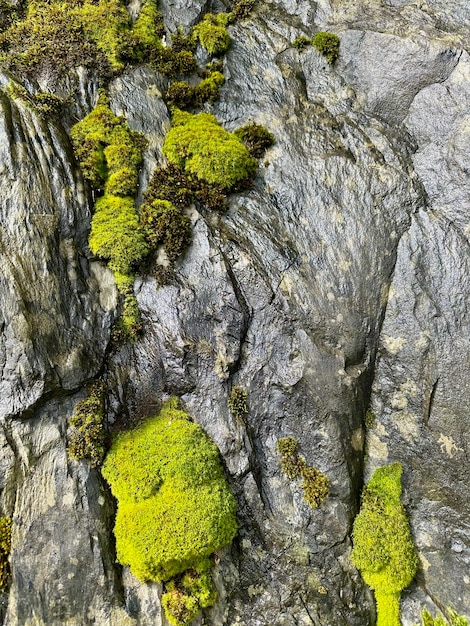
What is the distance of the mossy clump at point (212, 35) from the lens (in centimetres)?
927

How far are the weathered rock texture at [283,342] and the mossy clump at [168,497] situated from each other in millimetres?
271

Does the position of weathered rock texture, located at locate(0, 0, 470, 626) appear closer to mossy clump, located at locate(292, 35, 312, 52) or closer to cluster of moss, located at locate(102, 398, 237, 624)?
cluster of moss, located at locate(102, 398, 237, 624)

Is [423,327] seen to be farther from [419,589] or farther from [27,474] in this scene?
[27,474]

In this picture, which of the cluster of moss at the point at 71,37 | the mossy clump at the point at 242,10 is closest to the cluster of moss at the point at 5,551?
the cluster of moss at the point at 71,37

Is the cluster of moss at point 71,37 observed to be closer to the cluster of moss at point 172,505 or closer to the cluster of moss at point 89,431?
the cluster of moss at point 89,431

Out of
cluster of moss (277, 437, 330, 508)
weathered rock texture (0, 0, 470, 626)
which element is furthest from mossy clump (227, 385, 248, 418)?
cluster of moss (277, 437, 330, 508)

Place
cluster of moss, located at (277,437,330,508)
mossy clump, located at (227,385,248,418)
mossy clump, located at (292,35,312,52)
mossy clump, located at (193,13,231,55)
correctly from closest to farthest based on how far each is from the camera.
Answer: cluster of moss, located at (277,437,330,508)
mossy clump, located at (227,385,248,418)
mossy clump, located at (292,35,312,52)
mossy clump, located at (193,13,231,55)

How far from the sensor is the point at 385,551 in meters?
6.47

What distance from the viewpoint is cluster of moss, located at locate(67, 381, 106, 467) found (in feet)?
20.3

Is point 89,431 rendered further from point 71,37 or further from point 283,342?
point 71,37

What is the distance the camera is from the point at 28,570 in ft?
18.4

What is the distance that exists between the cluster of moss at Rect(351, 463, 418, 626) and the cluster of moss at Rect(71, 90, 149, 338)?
16.6 feet

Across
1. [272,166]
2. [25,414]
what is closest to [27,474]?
[25,414]

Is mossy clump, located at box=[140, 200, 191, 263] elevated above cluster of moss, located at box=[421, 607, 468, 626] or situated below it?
above
